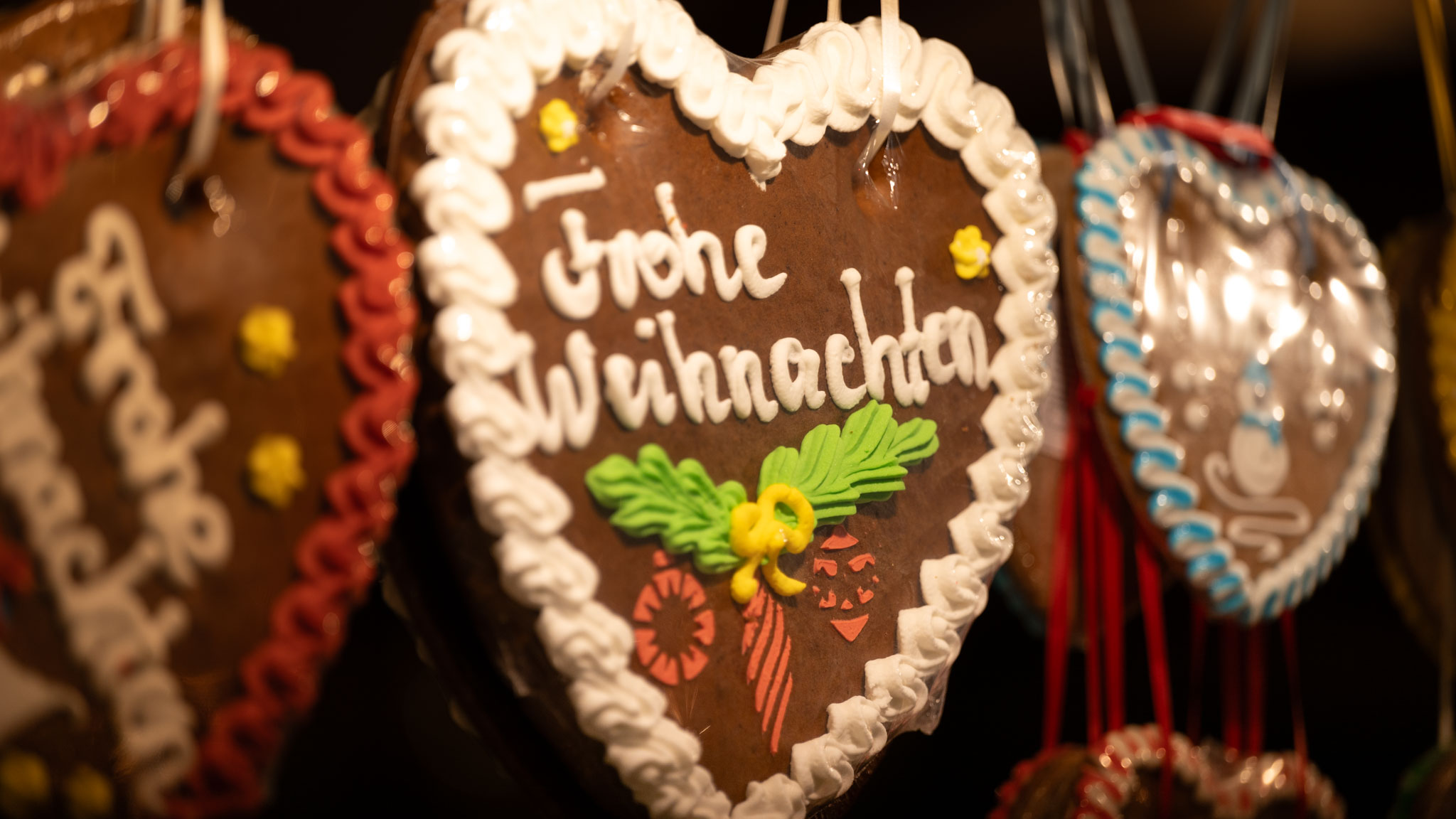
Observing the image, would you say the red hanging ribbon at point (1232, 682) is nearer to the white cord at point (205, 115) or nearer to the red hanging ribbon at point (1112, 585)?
the red hanging ribbon at point (1112, 585)

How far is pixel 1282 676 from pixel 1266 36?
0.97 meters

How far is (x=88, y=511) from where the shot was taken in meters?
0.51

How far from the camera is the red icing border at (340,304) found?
0.52 meters

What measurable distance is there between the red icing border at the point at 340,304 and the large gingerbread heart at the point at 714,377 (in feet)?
0.09

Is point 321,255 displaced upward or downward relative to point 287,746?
upward

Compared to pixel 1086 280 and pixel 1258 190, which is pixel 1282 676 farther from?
pixel 1086 280

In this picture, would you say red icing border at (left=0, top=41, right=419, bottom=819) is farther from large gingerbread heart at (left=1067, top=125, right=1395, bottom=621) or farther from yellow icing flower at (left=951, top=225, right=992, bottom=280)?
large gingerbread heart at (left=1067, top=125, right=1395, bottom=621)

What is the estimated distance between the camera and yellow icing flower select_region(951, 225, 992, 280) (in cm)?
83

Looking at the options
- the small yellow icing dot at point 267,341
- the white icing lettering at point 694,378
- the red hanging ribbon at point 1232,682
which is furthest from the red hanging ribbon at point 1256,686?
the small yellow icing dot at point 267,341

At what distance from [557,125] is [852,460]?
0.96ft

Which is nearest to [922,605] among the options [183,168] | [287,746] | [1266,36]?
[287,746]

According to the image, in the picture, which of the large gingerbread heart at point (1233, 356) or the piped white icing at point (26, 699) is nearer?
the piped white icing at point (26, 699)

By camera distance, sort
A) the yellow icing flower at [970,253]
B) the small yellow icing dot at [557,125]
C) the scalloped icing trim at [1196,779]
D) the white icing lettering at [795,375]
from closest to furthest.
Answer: the small yellow icing dot at [557,125] → the white icing lettering at [795,375] → the yellow icing flower at [970,253] → the scalloped icing trim at [1196,779]

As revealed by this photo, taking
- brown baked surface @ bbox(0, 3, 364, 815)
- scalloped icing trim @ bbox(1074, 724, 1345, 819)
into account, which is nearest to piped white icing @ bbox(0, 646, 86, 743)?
brown baked surface @ bbox(0, 3, 364, 815)
